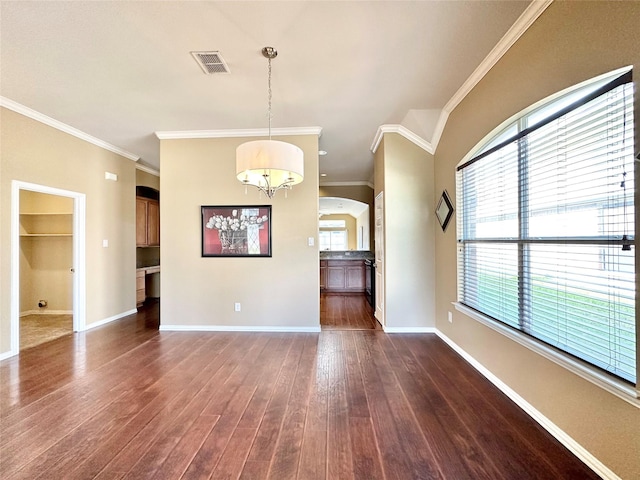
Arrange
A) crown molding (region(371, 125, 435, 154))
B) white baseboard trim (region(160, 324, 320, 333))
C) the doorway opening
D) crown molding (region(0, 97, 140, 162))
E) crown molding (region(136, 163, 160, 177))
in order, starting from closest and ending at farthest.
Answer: crown molding (region(0, 97, 140, 162)), crown molding (region(371, 125, 435, 154)), white baseboard trim (region(160, 324, 320, 333)), the doorway opening, crown molding (region(136, 163, 160, 177))

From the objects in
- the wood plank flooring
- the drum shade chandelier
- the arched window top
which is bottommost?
the wood plank flooring

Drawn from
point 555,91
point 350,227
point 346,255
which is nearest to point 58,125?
point 555,91

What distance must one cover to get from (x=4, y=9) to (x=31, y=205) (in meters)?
4.28

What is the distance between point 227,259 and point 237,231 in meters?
0.44

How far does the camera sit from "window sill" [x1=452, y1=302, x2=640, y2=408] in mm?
1406

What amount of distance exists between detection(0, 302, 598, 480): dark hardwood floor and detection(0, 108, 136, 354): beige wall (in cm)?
125

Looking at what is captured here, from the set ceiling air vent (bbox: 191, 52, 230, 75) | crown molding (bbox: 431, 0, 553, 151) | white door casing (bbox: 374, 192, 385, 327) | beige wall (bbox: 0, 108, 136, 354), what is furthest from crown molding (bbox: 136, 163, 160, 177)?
crown molding (bbox: 431, 0, 553, 151)

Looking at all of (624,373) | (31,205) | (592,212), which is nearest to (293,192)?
(592,212)

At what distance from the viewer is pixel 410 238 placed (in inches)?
161

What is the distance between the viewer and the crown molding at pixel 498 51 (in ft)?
6.46

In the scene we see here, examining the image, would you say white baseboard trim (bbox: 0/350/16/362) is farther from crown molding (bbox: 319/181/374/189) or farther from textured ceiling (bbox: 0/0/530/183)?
crown molding (bbox: 319/181/374/189)

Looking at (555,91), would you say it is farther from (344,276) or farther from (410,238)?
(344,276)

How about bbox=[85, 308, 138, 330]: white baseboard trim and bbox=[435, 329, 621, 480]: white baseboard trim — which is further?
bbox=[85, 308, 138, 330]: white baseboard trim

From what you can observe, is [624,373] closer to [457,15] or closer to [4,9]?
[457,15]
